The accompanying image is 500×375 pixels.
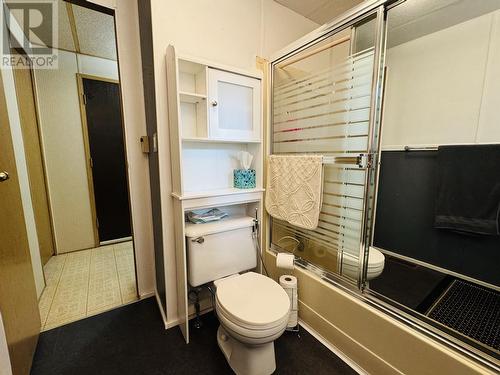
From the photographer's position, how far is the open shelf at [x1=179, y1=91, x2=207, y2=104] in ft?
4.47

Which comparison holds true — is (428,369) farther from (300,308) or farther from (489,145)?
(489,145)

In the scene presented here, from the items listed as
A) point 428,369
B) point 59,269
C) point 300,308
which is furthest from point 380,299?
point 59,269

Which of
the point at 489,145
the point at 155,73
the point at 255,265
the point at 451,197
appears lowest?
the point at 255,265

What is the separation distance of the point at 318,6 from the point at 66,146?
3.00 m

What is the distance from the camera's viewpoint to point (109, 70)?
268cm

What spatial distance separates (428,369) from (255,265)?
1089mm

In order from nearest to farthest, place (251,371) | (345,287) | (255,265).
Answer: (251,371) → (345,287) → (255,265)

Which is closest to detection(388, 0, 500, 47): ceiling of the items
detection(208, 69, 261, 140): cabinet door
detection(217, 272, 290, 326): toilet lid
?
detection(208, 69, 261, 140): cabinet door

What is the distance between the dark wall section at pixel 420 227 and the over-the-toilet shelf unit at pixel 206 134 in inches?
57.3

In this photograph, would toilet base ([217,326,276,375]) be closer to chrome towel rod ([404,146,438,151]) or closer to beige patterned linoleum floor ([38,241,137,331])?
beige patterned linoleum floor ([38,241,137,331])

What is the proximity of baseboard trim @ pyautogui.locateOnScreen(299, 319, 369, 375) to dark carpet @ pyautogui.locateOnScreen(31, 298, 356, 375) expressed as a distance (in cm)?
2

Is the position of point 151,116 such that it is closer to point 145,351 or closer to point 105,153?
point 145,351

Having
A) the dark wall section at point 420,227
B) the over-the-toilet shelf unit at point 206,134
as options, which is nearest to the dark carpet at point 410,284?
the dark wall section at point 420,227

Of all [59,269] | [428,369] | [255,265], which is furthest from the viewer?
[59,269]
